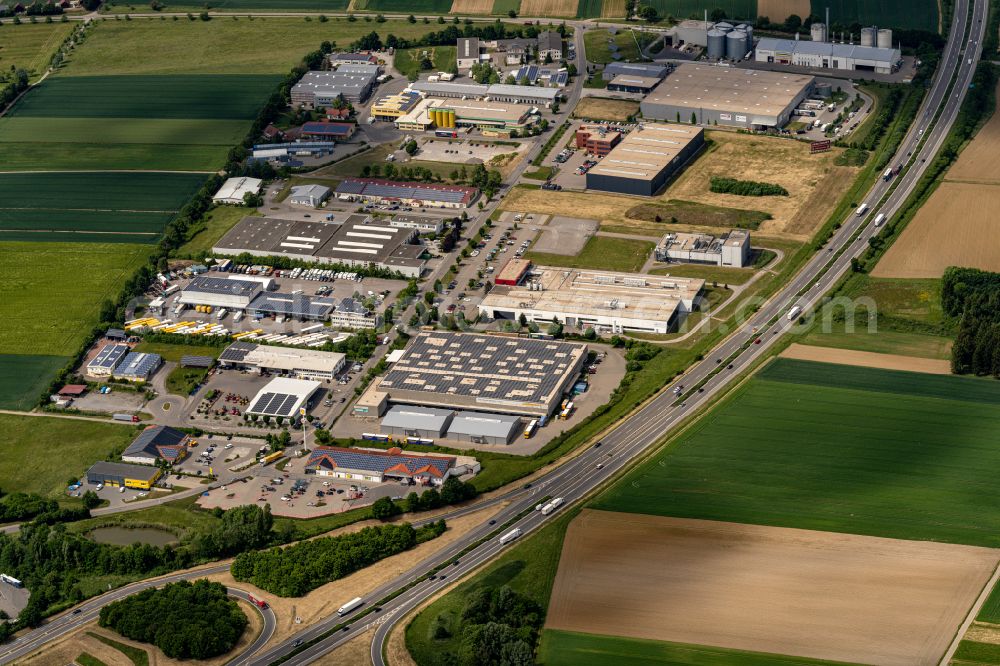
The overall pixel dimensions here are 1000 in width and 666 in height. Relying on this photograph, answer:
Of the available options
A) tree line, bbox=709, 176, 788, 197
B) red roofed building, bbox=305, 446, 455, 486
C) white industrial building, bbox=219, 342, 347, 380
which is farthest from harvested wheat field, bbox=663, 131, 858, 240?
red roofed building, bbox=305, 446, 455, 486

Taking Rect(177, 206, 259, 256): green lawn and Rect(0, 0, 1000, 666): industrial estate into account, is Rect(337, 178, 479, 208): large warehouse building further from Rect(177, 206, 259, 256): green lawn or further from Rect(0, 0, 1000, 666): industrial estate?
Rect(177, 206, 259, 256): green lawn

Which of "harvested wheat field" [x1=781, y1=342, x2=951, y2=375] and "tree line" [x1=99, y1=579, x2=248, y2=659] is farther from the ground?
"tree line" [x1=99, y1=579, x2=248, y2=659]

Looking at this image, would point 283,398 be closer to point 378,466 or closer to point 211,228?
point 378,466

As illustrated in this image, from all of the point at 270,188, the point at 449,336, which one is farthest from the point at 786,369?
the point at 270,188

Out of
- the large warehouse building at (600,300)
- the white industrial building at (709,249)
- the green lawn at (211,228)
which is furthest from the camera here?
the green lawn at (211,228)

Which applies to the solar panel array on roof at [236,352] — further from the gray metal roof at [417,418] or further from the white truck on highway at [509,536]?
the white truck on highway at [509,536]

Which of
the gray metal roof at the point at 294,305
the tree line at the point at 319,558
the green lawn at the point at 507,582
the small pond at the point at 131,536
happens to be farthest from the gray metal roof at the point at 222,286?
the green lawn at the point at 507,582
